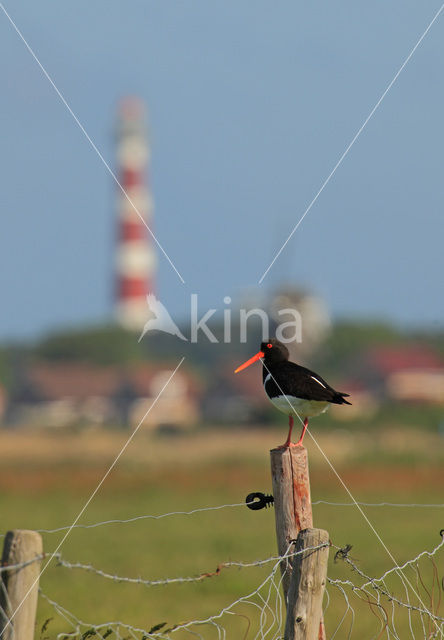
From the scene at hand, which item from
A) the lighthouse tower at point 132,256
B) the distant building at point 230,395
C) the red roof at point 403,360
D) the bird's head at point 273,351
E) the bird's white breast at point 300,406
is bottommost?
the bird's white breast at point 300,406

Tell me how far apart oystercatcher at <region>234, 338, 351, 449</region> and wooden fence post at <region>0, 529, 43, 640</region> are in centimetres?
224

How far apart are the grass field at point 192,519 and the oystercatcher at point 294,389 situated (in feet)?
3.29

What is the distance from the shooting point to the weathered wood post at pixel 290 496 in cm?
527

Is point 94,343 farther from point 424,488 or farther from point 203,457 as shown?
point 424,488

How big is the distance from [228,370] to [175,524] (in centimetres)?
7702

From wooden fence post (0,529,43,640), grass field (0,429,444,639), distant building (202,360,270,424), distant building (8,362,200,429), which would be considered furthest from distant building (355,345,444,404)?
wooden fence post (0,529,43,640)

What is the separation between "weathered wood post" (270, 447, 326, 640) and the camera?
207 inches

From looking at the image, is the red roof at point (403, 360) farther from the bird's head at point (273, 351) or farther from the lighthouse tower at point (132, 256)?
the bird's head at point (273, 351)

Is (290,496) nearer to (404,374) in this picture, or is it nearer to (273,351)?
(273,351)

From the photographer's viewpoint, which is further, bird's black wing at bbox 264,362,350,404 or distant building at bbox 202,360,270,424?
distant building at bbox 202,360,270,424

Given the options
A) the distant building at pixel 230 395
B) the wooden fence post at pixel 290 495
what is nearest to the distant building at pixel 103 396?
the distant building at pixel 230 395

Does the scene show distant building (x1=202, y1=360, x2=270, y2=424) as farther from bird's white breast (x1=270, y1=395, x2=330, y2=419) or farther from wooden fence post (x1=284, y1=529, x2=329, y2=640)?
wooden fence post (x1=284, y1=529, x2=329, y2=640)

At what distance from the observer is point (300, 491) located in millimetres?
5320

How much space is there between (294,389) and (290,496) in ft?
3.01
